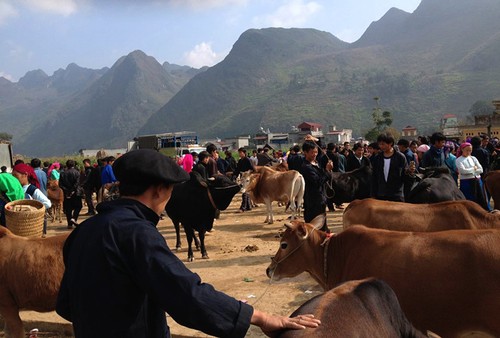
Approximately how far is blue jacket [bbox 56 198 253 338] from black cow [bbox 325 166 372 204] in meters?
10.4

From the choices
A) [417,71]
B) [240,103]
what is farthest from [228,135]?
[417,71]

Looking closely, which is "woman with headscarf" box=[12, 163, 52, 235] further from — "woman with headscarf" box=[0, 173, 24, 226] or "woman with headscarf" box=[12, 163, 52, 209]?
"woman with headscarf" box=[0, 173, 24, 226]

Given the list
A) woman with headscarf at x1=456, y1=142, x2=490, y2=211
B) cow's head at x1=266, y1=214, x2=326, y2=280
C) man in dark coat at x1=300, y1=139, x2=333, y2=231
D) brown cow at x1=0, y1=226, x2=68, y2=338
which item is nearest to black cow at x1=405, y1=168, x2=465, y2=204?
man in dark coat at x1=300, y1=139, x2=333, y2=231

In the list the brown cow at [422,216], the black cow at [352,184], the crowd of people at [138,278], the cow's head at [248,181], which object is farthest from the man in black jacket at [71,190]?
the crowd of people at [138,278]

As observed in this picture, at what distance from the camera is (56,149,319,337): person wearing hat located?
193 cm

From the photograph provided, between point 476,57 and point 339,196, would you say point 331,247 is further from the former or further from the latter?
point 476,57

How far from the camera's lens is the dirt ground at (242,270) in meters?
5.86

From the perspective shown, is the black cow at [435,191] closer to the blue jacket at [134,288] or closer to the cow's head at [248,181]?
the blue jacket at [134,288]

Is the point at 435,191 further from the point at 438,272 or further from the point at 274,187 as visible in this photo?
the point at 274,187

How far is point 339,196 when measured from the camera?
1248cm

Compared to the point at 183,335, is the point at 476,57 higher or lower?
higher

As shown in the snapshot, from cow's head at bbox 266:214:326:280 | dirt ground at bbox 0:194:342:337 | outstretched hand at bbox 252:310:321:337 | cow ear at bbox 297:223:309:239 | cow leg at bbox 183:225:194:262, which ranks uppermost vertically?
outstretched hand at bbox 252:310:321:337

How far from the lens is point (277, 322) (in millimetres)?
2146

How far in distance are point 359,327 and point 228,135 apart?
142 meters
